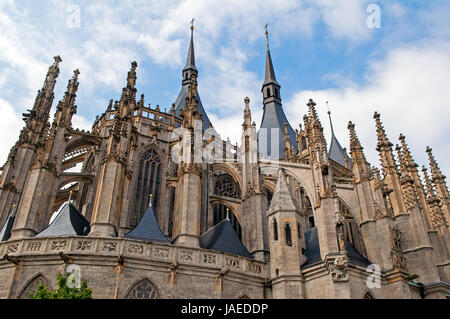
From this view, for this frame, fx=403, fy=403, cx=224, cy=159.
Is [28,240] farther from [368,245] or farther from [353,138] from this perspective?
→ [353,138]

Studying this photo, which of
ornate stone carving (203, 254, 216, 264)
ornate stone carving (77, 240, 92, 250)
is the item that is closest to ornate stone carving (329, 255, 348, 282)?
ornate stone carving (203, 254, 216, 264)

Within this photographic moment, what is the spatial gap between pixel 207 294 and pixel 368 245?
23.6 feet

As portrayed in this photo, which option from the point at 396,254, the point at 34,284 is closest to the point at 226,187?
the point at 396,254

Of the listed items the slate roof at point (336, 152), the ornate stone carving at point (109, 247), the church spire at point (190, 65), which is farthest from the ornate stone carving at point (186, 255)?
the church spire at point (190, 65)

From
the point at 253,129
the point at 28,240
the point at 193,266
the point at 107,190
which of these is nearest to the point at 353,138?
the point at 253,129

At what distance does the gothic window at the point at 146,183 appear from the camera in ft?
73.1

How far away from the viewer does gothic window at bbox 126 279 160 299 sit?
12406 millimetres

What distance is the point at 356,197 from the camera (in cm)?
1809

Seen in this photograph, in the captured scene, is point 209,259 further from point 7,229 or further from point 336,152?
point 336,152

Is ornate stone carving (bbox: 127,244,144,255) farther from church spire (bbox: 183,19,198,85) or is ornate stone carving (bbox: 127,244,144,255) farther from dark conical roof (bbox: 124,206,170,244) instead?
church spire (bbox: 183,19,198,85)

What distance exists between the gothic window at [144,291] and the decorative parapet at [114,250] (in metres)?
0.77

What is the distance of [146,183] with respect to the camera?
77.3ft

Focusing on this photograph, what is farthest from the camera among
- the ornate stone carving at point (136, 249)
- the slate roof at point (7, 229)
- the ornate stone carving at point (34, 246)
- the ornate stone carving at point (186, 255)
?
the slate roof at point (7, 229)

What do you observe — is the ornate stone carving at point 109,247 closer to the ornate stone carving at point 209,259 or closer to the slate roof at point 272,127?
the ornate stone carving at point 209,259
